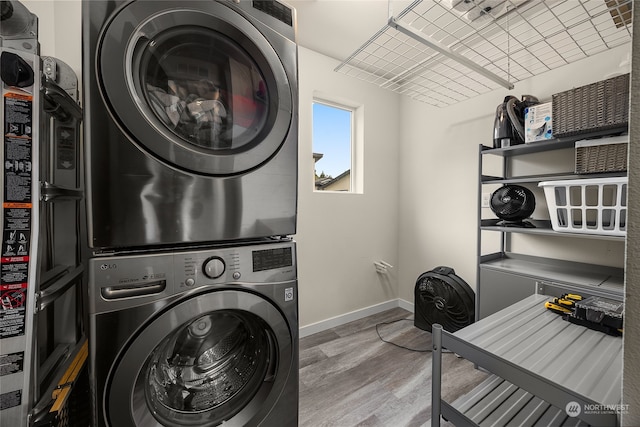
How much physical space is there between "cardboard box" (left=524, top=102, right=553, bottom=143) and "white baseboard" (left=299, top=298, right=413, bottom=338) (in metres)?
1.83

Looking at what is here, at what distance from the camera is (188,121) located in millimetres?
811

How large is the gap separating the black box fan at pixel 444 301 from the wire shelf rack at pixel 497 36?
144 cm

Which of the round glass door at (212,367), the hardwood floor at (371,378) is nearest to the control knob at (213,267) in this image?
the round glass door at (212,367)

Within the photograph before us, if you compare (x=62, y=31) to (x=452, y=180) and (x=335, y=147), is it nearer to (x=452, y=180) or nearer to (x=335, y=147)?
(x=335, y=147)

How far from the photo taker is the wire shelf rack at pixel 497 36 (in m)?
1.26

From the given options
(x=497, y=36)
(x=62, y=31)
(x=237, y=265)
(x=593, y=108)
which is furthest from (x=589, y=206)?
(x=62, y=31)

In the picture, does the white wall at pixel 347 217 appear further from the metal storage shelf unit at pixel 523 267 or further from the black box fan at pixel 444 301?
the metal storage shelf unit at pixel 523 267

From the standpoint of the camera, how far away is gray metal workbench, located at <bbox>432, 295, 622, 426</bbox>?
1.98 ft

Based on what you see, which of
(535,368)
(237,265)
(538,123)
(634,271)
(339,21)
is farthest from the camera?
(339,21)

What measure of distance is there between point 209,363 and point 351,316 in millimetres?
1666

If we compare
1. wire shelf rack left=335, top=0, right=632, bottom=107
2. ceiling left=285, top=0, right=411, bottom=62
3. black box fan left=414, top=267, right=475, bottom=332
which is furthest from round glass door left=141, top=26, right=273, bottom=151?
black box fan left=414, top=267, right=475, bottom=332

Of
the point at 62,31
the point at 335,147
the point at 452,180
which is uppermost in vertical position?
the point at 62,31

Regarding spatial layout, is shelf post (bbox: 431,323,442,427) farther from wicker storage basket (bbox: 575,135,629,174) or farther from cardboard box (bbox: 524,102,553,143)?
cardboard box (bbox: 524,102,553,143)

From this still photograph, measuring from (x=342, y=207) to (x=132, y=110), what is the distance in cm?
180
